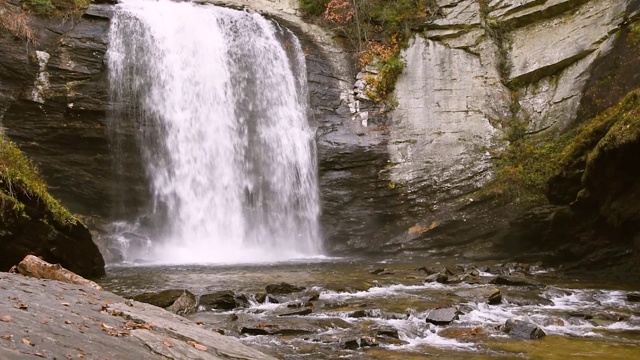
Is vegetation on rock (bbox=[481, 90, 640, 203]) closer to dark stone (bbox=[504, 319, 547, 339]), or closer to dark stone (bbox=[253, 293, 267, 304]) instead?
dark stone (bbox=[504, 319, 547, 339])

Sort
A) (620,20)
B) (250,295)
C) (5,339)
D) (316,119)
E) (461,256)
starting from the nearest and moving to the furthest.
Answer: (5,339), (250,295), (461,256), (620,20), (316,119)

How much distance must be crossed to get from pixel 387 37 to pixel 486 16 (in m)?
3.73

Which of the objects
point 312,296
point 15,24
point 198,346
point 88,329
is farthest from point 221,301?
point 15,24

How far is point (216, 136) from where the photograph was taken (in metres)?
Answer: 16.6

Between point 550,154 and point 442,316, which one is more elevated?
point 550,154

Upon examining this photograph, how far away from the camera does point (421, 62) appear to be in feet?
61.4

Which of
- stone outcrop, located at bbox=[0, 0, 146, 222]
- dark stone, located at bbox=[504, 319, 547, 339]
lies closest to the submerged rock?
dark stone, located at bbox=[504, 319, 547, 339]

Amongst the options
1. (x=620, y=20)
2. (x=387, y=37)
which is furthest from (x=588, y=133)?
(x=387, y=37)

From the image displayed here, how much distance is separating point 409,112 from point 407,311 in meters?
11.8

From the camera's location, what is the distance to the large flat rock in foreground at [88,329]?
2701 millimetres

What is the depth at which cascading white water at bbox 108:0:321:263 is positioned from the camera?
15750 mm

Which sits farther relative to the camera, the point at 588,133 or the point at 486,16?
the point at 486,16

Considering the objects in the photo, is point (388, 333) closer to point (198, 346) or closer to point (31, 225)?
point (198, 346)

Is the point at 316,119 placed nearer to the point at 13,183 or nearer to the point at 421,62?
the point at 421,62
